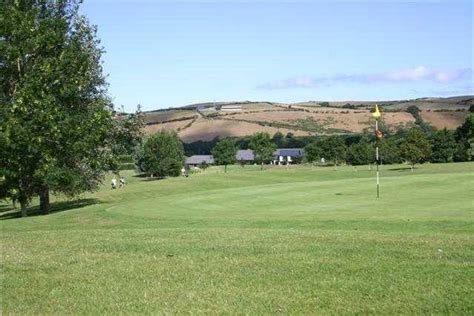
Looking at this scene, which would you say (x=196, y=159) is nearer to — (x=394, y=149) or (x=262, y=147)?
(x=262, y=147)

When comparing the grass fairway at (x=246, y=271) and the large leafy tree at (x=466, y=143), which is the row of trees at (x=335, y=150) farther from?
the grass fairway at (x=246, y=271)

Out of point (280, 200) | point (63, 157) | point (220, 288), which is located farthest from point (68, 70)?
point (220, 288)

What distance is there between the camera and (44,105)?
3019cm

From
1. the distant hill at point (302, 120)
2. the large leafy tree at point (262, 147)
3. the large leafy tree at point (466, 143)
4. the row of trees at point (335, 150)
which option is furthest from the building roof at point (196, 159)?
the large leafy tree at point (466, 143)

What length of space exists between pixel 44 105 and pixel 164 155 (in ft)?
246

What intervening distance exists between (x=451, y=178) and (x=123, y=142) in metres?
23.2

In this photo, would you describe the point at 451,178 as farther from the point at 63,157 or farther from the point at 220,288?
the point at 220,288

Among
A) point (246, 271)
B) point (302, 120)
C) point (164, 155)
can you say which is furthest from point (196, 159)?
point (246, 271)

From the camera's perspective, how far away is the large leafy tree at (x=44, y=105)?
98.3 ft

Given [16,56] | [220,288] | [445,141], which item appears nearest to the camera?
Result: [220,288]

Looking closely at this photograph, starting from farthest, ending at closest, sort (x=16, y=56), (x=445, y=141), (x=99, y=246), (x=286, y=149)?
(x=286, y=149)
(x=445, y=141)
(x=16, y=56)
(x=99, y=246)

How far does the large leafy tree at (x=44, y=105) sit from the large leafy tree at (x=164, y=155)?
66844 millimetres

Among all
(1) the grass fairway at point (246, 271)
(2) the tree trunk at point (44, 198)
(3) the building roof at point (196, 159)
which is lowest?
(3) the building roof at point (196, 159)

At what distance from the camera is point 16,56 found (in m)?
30.8
